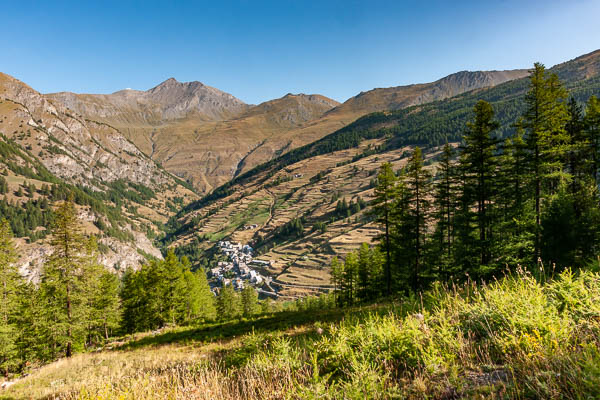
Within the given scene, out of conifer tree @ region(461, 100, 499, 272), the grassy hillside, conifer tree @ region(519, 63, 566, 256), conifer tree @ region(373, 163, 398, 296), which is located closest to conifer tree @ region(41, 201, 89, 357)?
the grassy hillside

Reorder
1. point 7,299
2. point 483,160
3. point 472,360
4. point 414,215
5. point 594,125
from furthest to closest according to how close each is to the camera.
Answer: point 414,215
point 594,125
point 7,299
point 483,160
point 472,360

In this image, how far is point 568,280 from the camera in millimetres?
5320

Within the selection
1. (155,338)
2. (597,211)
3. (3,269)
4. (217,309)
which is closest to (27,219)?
(217,309)

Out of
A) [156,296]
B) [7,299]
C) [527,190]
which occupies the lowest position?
[156,296]

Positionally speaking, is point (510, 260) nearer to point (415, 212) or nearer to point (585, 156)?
point (415, 212)

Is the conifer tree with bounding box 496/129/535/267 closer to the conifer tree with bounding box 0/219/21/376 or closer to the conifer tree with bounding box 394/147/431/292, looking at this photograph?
the conifer tree with bounding box 394/147/431/292

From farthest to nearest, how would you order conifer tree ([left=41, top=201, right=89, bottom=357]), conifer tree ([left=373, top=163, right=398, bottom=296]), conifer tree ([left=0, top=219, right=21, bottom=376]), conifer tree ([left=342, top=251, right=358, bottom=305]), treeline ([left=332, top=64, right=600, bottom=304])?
conifer tree ([left=342, top=251, right=358, bottom=305]), conifer tree ([left=373, top=163, right=398, bottom=296]), conifer tree ([left=41, top=201, right=89, bottom=357]), conifer tree ([left=0, top=219, right=21, bottom=376]), treeline ([left=332, top=64, right=600, bottom=304])

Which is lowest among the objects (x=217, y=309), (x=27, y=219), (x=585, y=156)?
(x=217, y=309)

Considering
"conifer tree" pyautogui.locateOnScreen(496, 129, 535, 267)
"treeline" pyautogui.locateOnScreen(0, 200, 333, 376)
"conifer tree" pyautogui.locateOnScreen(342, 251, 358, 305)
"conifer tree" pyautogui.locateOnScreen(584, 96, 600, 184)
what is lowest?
"conifer tree" pyautogui.locateOnScreen(342, 251, 358, 305)

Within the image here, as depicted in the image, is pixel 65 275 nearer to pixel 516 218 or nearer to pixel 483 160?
pixel 483 160

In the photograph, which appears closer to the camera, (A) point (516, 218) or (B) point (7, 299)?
(A) point (516, 218)

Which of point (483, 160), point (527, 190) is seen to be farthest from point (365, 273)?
point (483, 160)

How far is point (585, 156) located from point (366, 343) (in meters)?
41.6

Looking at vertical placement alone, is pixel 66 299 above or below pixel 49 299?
above
